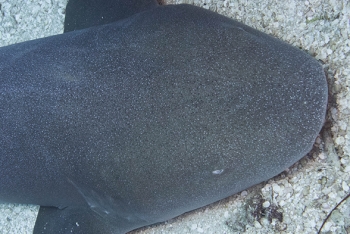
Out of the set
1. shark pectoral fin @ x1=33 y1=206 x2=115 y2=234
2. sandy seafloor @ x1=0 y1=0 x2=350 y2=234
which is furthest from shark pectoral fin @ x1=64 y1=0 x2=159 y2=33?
shark pectoral fin @ x1=33 y1=206 x2=115 y2=234

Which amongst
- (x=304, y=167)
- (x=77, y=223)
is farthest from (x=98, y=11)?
(x=304, y=167)

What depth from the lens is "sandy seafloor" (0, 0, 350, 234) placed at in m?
1.86

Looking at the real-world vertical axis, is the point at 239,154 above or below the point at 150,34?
below

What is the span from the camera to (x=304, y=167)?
1980 mm

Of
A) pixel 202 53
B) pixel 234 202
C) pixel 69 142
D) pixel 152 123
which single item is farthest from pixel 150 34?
pixel 234 202

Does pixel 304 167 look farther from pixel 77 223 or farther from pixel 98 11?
pixel 98 11

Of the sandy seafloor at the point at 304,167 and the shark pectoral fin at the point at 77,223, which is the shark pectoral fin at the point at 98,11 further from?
the shark pectoral fin at the point at 77,223

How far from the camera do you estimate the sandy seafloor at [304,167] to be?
1.86 metres

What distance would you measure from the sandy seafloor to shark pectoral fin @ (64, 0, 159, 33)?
0.42 meters

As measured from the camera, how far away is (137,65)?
189 centimetres

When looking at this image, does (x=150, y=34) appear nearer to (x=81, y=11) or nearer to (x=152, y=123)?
(x=152, y=123)

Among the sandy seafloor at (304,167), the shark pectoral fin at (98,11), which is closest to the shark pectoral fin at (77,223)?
the sandy seafloor at (304,167)

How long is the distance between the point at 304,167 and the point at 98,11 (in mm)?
1860

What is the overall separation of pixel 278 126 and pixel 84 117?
1.07 meters
